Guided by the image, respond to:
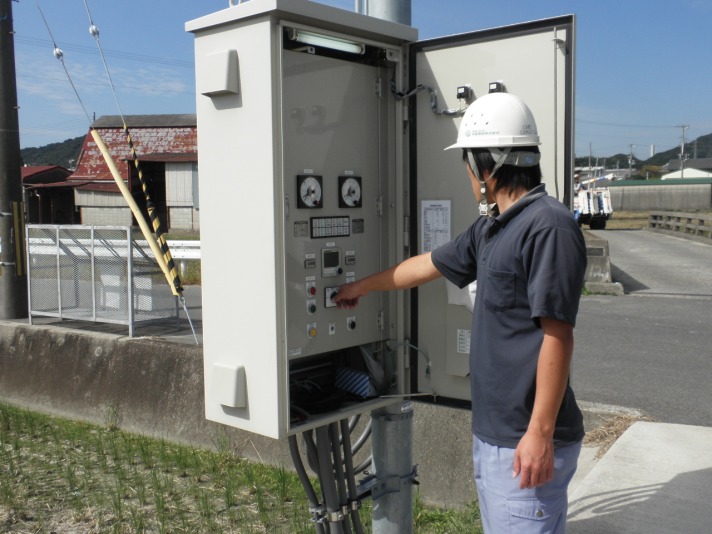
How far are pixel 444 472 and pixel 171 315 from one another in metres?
4.07

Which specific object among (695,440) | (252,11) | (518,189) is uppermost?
(252,11)

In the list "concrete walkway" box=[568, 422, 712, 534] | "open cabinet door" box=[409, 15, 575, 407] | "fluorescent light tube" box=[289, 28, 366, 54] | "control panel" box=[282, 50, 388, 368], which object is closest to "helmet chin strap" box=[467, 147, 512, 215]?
"open cabinet door" box=[409, 15, 575, 407]

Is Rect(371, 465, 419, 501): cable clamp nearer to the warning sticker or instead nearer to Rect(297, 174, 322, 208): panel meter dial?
the warning sticker

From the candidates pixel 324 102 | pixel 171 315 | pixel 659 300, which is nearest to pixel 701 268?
pixel 659 300

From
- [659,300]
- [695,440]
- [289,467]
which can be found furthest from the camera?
[659,300]

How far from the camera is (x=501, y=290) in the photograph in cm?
262

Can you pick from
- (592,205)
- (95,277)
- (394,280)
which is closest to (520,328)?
(394,280)

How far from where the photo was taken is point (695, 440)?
4.76m

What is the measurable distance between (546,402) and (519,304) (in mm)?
342

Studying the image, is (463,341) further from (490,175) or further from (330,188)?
(490,175)

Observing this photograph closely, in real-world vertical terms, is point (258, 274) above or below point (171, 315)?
above

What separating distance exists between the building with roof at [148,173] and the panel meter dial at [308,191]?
32.0 meters

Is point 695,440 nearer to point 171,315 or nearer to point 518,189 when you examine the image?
point 518,189

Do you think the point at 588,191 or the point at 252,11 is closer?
the point at 252,11
